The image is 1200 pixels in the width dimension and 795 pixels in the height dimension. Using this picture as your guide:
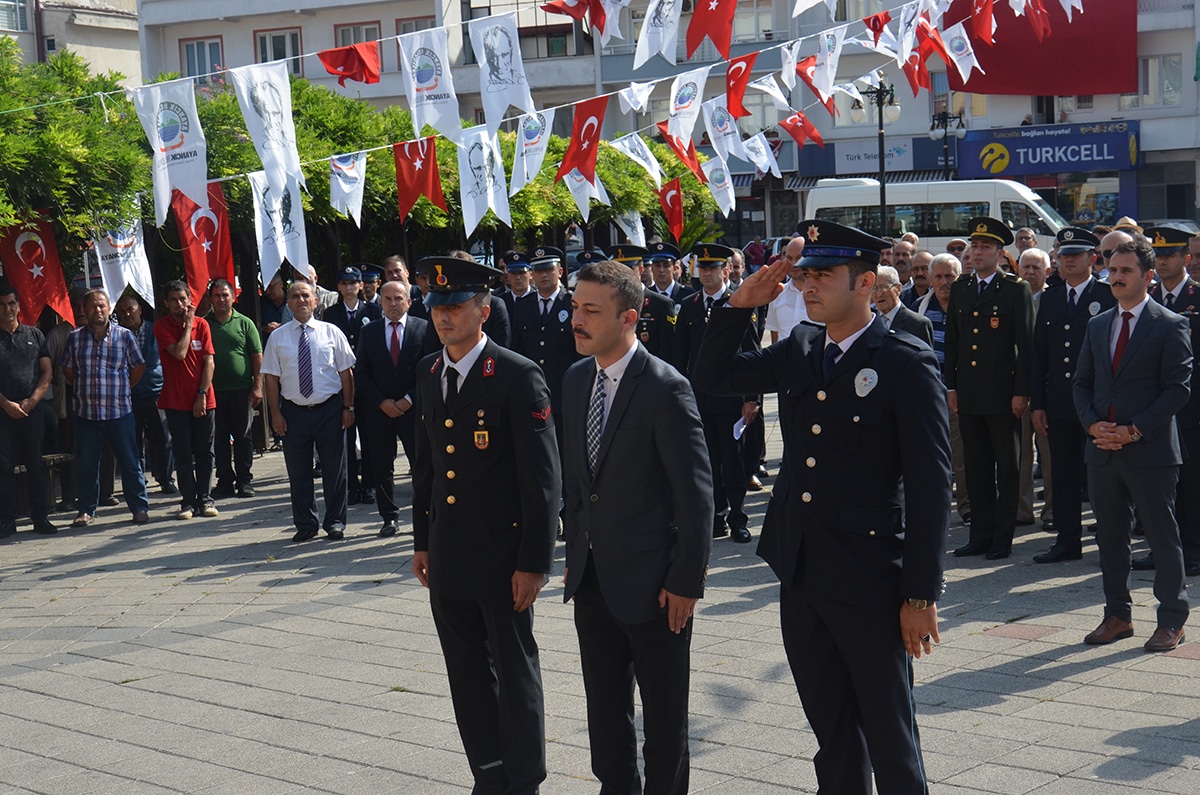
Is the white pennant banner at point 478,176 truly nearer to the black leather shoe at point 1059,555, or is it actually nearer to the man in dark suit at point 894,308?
the man in dark suit at point 894,308

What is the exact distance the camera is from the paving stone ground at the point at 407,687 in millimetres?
5277

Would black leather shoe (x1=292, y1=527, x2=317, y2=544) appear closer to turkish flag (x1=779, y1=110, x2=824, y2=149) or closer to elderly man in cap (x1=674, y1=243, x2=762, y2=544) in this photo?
elderly man in cap (x1=674, y1=243, x2=762, y2=544)

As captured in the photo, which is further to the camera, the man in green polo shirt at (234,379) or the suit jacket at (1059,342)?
the man in green polo shirt at (234,379)

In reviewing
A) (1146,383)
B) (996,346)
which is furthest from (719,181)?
(1146,383)

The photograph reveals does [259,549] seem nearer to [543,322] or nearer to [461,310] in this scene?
[543,322]

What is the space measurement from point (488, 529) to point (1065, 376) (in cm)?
556

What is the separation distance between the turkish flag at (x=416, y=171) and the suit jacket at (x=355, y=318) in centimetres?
129

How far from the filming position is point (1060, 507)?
908 centimetres

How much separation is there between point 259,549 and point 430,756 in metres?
5.39

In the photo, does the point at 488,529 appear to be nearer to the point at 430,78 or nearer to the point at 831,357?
the point at 831,357

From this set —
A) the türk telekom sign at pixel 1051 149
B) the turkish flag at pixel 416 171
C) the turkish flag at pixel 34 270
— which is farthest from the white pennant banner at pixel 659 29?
the türk telekom sign at pixel 1051 149

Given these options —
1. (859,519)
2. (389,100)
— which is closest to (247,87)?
(859,519)

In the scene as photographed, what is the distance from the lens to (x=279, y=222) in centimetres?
1234

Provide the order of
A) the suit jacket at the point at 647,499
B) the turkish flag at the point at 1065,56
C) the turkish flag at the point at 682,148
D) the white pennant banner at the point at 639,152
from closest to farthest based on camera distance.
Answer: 1. the suit jacket at the point at 647,499
2. the turkish flag at the point at 682,148
3. the white pennant banner at the point at 639,152
4. the turkish flag at the point at 1065,56
